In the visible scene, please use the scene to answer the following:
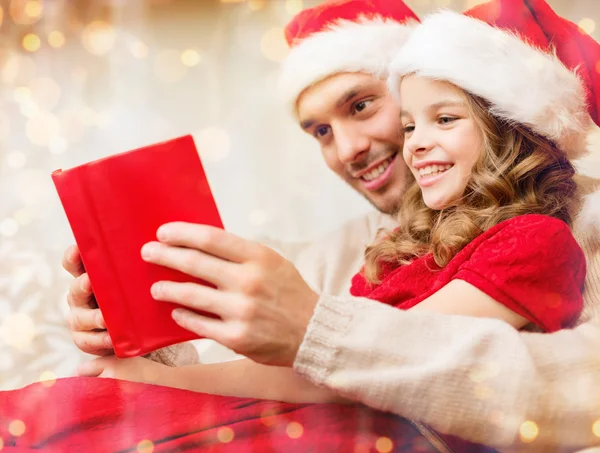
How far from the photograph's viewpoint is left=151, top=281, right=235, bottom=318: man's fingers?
0.61 meters

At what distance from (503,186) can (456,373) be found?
1.17 ft

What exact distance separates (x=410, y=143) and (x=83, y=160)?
2.65ft

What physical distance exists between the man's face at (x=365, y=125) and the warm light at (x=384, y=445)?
59 centimetres

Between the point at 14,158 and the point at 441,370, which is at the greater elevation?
the point at 14,158

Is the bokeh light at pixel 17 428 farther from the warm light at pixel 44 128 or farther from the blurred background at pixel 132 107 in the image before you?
the warm light at pixel 44 128

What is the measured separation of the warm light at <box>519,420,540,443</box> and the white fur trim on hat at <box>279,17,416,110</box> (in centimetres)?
72

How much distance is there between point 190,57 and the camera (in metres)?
1.40

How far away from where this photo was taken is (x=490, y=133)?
909 millimetres

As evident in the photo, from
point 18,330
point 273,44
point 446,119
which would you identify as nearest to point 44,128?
point 18,330

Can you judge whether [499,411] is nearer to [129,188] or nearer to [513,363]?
[513,363]

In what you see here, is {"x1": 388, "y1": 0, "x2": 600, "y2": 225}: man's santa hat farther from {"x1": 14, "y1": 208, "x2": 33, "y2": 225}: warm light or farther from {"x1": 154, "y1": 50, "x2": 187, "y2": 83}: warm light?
{"x1": 14, "y1": 208, "x2": 33, "y2": 225}: warm light

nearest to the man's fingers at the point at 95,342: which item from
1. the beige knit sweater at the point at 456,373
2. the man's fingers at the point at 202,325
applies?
the man's fingers at the point at 202,325

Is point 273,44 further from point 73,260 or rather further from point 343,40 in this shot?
point 73,260

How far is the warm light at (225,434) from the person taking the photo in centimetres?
69
